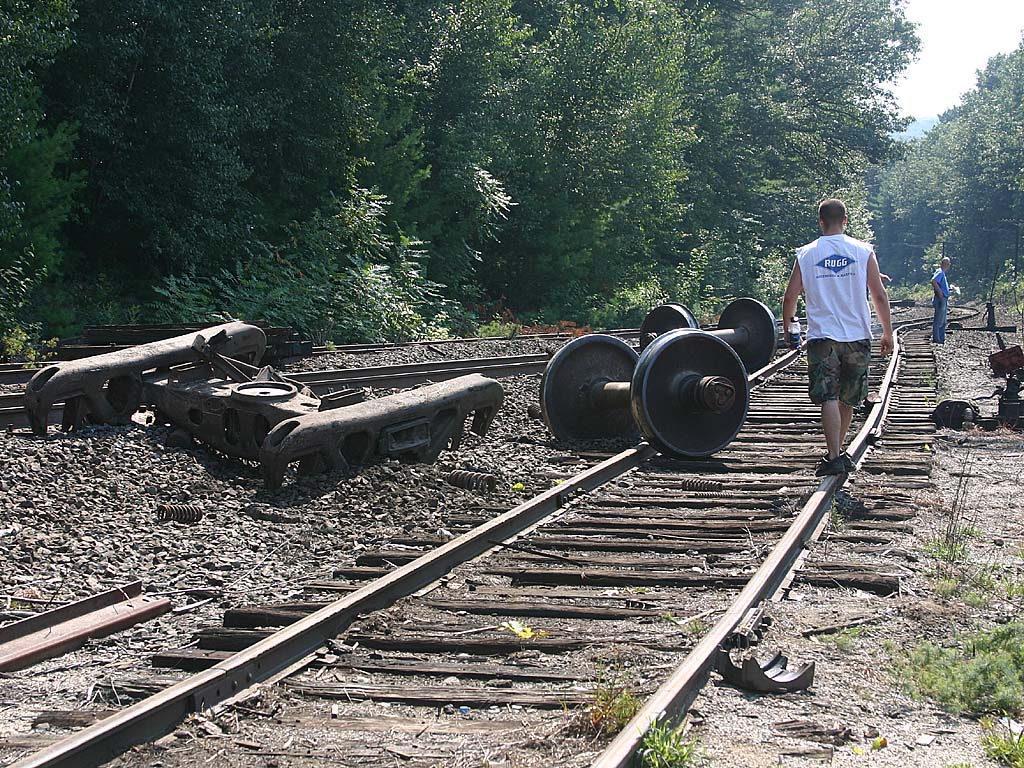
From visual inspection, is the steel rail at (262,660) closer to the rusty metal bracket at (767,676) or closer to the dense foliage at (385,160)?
the rusty metal bracket at (767,676)

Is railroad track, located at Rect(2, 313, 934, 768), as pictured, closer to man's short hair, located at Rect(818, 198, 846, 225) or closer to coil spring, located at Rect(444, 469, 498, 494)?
coil spring, located at Rect(444, 469, 498, 494)

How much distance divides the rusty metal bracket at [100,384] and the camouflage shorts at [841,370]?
17.4 ft

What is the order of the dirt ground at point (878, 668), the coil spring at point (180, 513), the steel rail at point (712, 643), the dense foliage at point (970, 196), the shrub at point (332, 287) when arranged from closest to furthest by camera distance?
the steel rail at point (712, 643) < the dirt ground at point (878, 668) < the coil spring at point (180, 513) < the shrub at point (332, 287) < the dense foliage at point (970, 196)

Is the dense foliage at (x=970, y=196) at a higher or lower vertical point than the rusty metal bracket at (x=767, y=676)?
higher

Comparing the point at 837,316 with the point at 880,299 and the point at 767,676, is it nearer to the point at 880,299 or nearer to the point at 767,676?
the point at 880,299

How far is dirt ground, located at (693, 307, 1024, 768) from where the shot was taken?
356cm

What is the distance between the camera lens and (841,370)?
26.9 ft

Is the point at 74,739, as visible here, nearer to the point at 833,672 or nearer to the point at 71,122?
the point at 833,672

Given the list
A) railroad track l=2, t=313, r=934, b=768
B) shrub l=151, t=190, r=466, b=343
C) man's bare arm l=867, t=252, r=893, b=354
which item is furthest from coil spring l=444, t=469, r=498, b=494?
shrub l=151, t=190, r=466, b=343

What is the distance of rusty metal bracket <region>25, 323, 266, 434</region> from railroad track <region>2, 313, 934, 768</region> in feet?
12.1

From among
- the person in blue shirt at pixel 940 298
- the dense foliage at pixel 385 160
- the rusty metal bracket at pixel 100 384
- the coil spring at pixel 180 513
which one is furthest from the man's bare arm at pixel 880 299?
the person in blue shirt at pixel 940 298

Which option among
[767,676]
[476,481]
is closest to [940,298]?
[476,481]

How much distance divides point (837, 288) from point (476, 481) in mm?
2916

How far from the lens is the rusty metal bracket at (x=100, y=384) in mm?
8773
